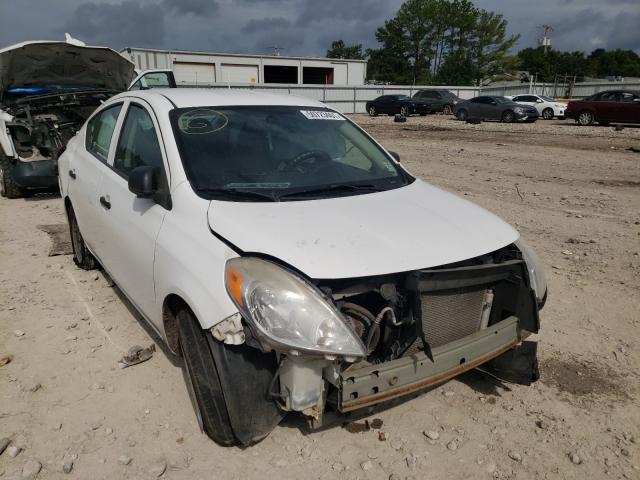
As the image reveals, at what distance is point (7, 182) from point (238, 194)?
21.3ft

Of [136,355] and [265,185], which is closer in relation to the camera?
[265,185]

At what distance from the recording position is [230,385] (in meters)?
2.30

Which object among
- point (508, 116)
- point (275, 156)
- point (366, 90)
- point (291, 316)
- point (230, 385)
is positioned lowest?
point (508, 116)

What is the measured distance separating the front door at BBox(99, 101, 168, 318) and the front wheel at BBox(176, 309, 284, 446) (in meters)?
0.55

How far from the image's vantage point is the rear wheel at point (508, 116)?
24041 millimetres

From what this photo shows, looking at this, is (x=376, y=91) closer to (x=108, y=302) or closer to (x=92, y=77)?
(x=92, y=77)

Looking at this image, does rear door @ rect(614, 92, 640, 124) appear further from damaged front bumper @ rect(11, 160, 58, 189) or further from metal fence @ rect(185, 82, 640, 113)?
damaged front bumper @ rect(11, 160, 58, 189)

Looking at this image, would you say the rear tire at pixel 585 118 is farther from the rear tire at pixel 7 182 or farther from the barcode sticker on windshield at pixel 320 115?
the rear tire at pixel 7 182

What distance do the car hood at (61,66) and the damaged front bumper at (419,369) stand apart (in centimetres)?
840

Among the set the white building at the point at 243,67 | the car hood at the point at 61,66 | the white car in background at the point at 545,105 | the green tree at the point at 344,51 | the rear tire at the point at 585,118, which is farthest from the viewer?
the green tree at the point at 344,51

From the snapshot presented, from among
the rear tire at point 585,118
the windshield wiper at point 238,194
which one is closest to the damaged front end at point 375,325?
the windshield wiper at point 238,194

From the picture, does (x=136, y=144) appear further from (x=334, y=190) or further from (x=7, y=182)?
(x=7, y=182)

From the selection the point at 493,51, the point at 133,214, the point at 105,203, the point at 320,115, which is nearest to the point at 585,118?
the point at 320,115

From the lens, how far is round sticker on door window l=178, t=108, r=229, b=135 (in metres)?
3.17
